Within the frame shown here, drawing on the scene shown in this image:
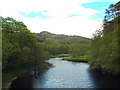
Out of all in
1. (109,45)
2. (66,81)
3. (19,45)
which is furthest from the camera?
(19,45)

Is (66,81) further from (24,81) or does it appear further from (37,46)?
(37,46)

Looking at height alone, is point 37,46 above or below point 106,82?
above

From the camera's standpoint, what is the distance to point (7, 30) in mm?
60969

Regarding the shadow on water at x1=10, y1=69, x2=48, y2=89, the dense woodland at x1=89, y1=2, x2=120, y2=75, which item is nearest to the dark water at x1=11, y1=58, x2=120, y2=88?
the shadow on water at x1=10, y1=69, x2=48, y2=89

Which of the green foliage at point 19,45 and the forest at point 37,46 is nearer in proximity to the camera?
the forest at point 37,46

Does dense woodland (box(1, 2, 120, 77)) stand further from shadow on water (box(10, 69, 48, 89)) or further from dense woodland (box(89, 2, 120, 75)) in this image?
shadow on water (box(10, 69, 48, 89))

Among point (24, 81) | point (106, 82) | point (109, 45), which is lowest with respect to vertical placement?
point (106, 82)

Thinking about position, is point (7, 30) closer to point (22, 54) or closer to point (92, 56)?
point (22, 54)

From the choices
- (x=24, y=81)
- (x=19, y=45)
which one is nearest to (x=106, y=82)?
(x=24, y=81)

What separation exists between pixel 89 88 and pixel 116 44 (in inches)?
600

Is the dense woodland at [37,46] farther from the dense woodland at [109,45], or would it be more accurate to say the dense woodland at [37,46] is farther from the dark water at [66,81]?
the dark water at [66,81]

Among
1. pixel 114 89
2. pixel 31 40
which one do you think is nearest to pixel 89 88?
pixel 114 89

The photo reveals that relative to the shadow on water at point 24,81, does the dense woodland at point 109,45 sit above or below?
above

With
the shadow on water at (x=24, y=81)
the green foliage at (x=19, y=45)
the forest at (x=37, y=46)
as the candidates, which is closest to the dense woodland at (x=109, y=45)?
the forest at (x=37, y=46)
